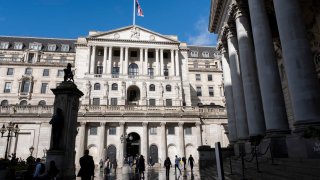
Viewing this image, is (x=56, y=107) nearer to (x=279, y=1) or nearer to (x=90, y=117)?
(x=279, y=1)

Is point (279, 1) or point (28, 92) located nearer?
point (279, 1)

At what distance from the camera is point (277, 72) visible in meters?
14.9

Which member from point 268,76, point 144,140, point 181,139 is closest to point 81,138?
point 144,140

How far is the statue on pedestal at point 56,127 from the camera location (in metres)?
12.2

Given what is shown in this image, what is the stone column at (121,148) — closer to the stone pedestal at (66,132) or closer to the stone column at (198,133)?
the stone column at (198,133)

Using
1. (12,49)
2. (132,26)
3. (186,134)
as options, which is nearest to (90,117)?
(186,134)

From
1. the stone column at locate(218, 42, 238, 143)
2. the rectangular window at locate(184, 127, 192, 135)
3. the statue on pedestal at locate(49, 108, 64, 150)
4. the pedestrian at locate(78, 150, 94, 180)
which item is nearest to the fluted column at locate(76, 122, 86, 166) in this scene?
the rectangular window at locate(184, 127, 192, 135)

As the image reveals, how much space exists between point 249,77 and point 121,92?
39.3 m

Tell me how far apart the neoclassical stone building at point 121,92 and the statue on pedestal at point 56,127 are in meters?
31.1

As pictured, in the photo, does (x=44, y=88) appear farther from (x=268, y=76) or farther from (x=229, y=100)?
(x=268, y=76)

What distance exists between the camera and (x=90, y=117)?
4481 centimetres

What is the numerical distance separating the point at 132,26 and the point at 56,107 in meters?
51.7

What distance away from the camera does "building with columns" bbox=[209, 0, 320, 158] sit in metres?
11.4

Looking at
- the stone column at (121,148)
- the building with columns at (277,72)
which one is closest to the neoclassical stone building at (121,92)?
the stone column at (121,148)
